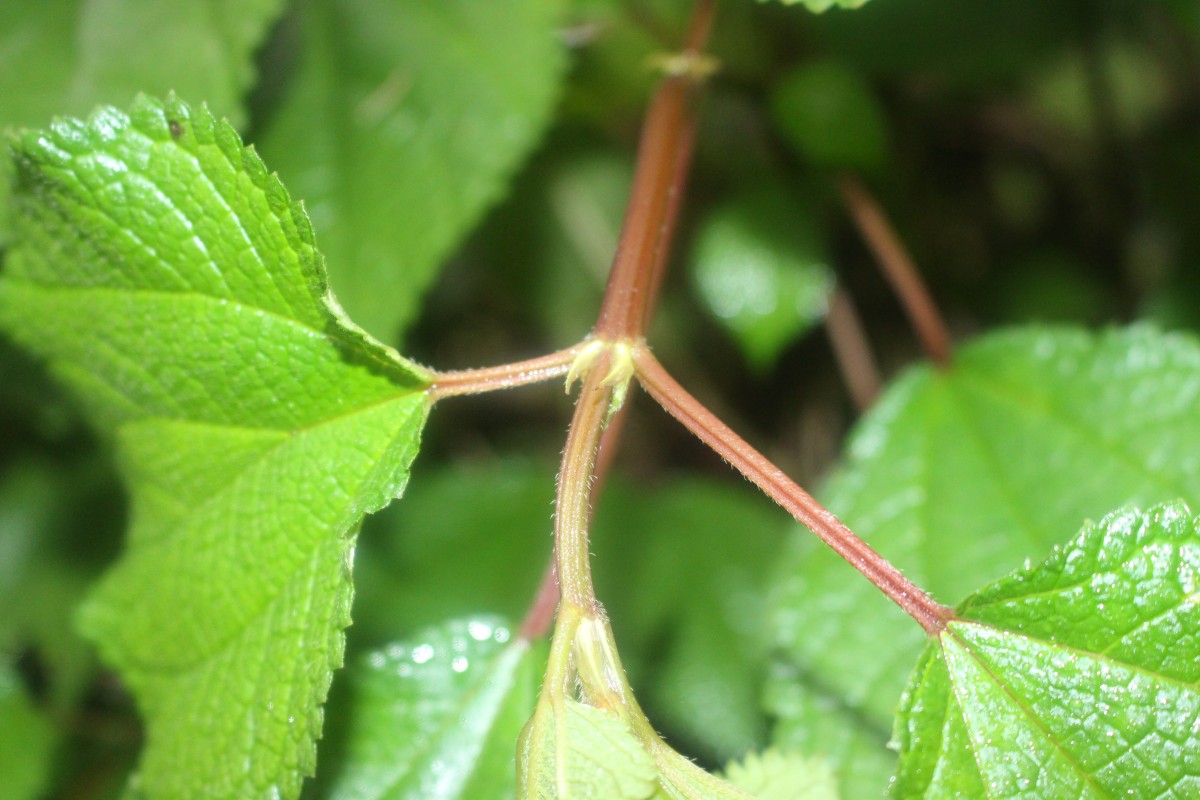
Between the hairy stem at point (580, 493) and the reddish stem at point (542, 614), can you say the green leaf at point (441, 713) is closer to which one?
the reddish stem at point (542, 614)

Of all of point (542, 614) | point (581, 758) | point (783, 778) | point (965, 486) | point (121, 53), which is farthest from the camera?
point (965, 486)

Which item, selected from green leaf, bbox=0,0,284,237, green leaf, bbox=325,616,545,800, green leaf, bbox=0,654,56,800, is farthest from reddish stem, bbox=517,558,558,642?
green leaf, bbox=0,654,56,800

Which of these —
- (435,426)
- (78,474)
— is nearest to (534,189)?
(435,426)

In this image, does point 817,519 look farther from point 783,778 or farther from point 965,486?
point 965,486

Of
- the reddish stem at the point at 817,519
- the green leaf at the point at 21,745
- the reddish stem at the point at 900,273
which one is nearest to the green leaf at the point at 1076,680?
the reddish stem at the point at 817,519

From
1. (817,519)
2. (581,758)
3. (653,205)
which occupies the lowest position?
(581,758)

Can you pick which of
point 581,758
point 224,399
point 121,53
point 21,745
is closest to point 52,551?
point 21,745

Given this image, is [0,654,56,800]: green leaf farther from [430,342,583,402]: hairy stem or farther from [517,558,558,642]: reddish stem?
[430,342,583,402]: hairy stem
